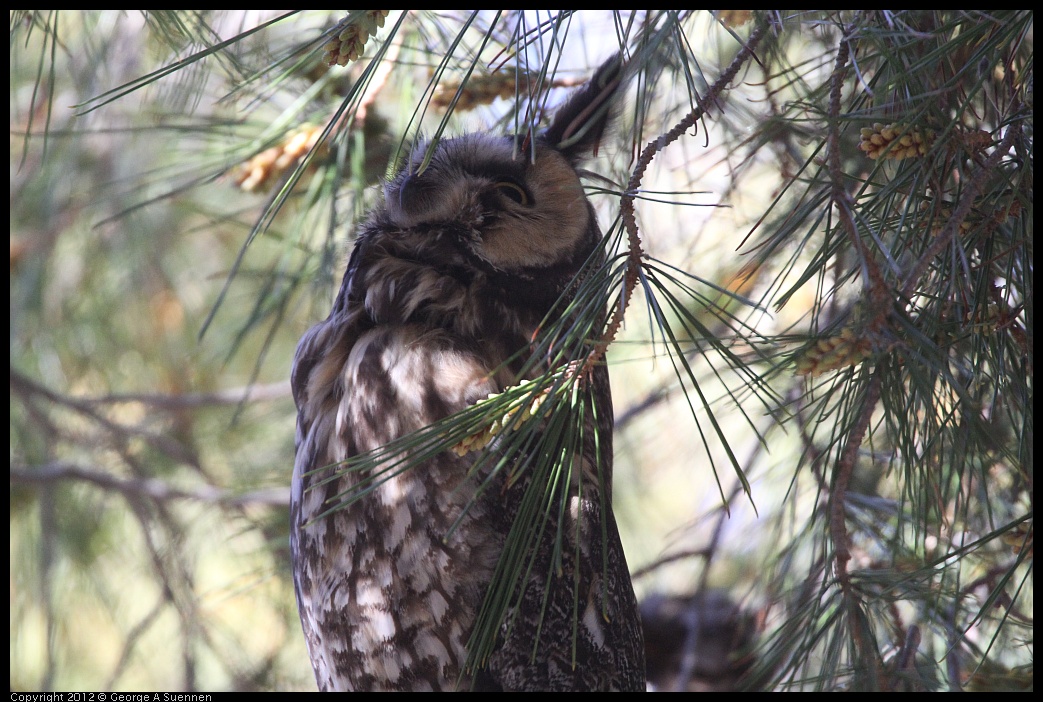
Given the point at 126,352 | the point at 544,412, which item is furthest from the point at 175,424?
the point at 544,412

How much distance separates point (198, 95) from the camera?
1505 mm

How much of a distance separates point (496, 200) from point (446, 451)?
40cm

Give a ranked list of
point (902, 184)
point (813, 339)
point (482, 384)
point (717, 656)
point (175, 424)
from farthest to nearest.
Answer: point (175, 424) → point (717, 656) → point (482, 384) → point (902, 184) → point (813, 339)

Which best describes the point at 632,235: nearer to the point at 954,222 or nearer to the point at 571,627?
the point at 954,222

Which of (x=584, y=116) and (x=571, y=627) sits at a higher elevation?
(x=584, y=116)

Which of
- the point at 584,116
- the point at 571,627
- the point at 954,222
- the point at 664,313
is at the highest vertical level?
the point at 584,116

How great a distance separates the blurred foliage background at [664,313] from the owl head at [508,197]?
3.3 inches

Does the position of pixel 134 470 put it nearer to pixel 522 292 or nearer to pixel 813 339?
pixel 522 292

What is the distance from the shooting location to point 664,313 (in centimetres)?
160

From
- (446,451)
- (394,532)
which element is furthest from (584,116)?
(394,532)

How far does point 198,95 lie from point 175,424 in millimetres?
1808

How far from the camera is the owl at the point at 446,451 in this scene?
48.2 inches

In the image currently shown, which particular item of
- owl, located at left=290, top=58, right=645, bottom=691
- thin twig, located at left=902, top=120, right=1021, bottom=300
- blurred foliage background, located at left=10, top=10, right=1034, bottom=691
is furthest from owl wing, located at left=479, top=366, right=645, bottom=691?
thin twig, located at left=902, top=120, right=1021, bottom=300

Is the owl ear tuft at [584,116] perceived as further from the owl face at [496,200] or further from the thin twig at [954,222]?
the thin twig at [954,222]
